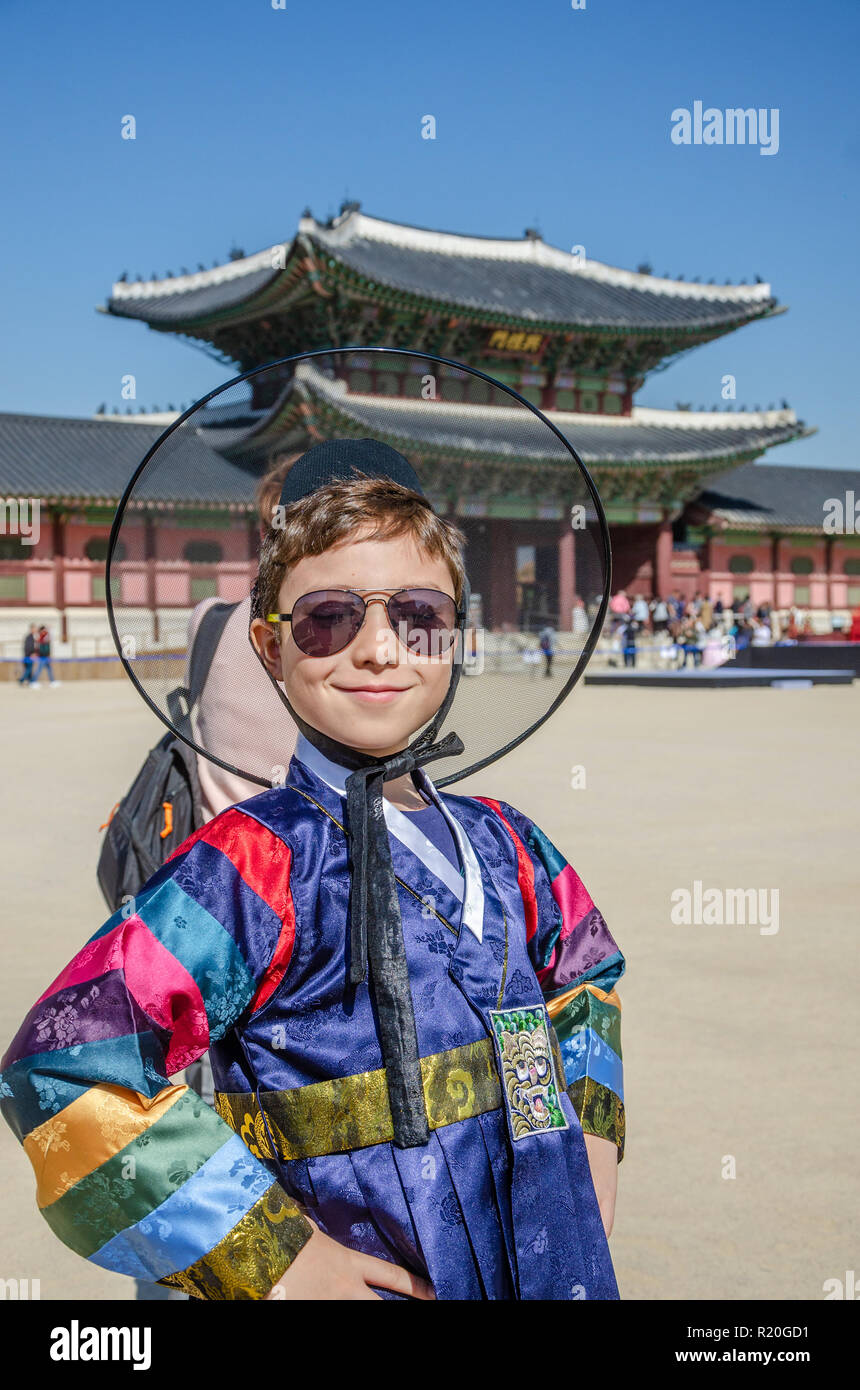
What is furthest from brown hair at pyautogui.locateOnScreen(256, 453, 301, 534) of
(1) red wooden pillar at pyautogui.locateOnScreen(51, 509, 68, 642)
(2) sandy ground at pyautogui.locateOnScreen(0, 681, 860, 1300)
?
(1) red wooden pillar at pyautogui.locateOnScreen(51, 509, 68, 642)

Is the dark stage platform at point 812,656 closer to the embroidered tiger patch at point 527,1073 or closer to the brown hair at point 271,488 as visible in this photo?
the brown hair at point 271,488

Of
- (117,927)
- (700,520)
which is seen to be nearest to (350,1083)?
(117,927)

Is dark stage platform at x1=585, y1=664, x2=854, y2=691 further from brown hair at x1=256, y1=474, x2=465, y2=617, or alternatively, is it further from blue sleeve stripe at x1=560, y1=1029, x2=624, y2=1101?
brown hair at x1=256, y1=474, x2=465, y2=617

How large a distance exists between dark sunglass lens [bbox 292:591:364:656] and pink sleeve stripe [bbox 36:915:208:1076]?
0.36 m

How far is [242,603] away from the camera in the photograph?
2.04 m

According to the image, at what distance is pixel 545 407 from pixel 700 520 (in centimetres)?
618

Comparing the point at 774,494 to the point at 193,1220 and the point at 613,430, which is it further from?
the point at 193,1220

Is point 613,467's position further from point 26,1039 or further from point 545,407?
point 26,1039

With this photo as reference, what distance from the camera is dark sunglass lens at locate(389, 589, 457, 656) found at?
1275 mm

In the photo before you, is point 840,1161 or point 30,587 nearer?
point 840,1161

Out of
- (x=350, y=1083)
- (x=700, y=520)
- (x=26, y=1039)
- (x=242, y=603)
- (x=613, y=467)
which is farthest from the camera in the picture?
(x=700, y=520)

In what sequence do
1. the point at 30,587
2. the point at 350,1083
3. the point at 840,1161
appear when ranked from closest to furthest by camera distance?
the point at 350,1083 → the point at 840,1161 → the point at 30,587

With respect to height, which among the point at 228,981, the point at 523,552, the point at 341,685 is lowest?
the point at 228,981

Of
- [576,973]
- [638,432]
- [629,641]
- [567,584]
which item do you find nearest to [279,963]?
[576,973]
